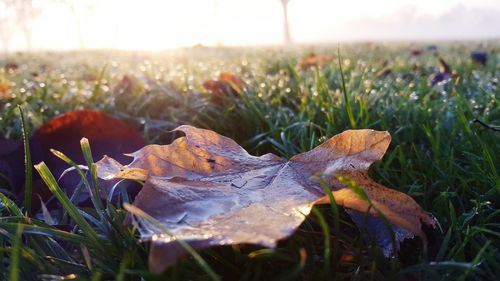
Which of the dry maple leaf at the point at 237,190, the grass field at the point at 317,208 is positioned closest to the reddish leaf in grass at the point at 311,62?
the grass field at the point at 317,208

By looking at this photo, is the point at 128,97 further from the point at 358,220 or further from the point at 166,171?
the point at 358,220

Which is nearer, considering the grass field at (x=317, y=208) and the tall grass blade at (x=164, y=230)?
the tall grass blade at (x=164, y=230)

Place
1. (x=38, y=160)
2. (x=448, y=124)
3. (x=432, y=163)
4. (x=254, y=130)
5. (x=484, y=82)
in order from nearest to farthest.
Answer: (x=38, y=160), (x=432, y=163), (x=448, y=124), (x=254, y=130), (x=484, y=82)

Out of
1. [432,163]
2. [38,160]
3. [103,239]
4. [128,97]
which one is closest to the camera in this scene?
[103,239]

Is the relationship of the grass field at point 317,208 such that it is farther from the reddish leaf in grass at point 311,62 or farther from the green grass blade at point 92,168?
the reddish leaf in grass at point 311,62

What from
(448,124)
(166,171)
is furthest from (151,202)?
(448,124)

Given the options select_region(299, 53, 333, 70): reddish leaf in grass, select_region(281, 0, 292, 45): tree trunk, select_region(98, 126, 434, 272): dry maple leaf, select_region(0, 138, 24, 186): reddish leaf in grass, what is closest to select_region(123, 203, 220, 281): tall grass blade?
select_region(98, 126, 434, 272): dry maple leaf

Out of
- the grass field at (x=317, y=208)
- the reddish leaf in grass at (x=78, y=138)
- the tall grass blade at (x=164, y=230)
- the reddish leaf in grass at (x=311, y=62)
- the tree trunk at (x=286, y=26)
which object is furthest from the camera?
the tree trunk at (x=286, y=26)
